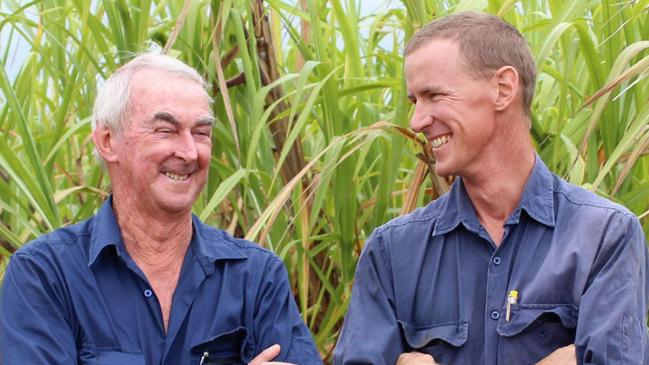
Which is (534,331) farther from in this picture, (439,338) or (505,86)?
(505,86)

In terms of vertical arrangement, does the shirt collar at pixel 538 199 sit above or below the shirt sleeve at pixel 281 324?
above

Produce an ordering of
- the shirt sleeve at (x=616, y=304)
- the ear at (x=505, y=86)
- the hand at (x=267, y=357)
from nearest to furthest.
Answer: the shirt sleeve at (x=616, y=304) < the ear at (x=505, y=86) < the hand at (x=267, y=357)

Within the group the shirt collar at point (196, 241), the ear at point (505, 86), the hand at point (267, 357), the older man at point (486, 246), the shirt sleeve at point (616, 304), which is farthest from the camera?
the shirt collar at point (196, 241)

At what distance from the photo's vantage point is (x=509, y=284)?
2629mm

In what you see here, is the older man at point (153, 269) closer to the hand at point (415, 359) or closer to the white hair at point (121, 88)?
the white hair at point (121, 88)

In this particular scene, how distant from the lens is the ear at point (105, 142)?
9.69 ft

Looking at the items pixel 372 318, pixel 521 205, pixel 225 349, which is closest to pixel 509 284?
pixel 521 205

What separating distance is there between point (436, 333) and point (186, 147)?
668 mm

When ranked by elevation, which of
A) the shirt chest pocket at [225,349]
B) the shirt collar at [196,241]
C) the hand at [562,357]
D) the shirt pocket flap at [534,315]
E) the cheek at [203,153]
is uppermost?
the cheek at [203,153]

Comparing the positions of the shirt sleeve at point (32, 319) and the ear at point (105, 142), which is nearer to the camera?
the shirt sleeve at point (32, 319)

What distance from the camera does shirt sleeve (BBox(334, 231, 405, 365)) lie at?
8.73 feet

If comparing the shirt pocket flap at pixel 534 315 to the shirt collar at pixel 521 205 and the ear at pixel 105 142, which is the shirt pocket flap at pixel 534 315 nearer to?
the shirt collar at pixel 521 205

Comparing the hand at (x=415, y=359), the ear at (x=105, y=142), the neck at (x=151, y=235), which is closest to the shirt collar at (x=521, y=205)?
the hand at (x=415, y=359)

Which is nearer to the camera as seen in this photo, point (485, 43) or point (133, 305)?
point (485, 43)
